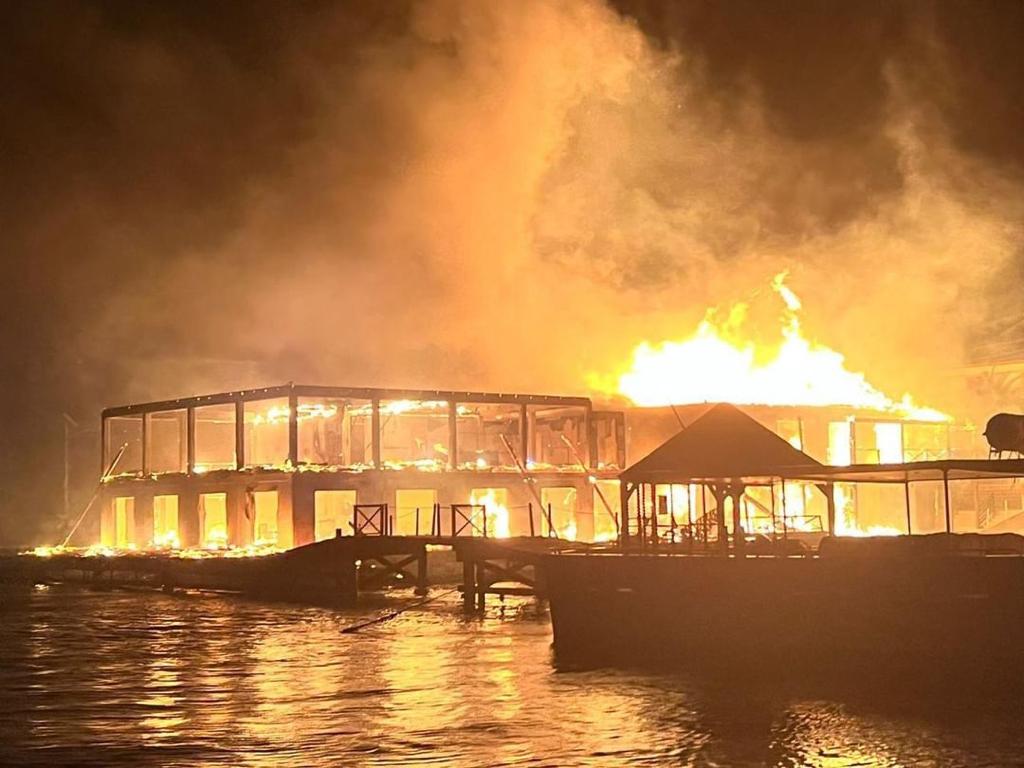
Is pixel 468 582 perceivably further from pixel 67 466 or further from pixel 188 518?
pixel 67 466

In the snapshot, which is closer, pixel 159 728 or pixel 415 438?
pixel 159 728

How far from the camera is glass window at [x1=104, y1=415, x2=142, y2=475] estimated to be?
228 feet

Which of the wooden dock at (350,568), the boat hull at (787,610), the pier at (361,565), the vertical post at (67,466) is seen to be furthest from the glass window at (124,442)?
the boat hull at (787,610)

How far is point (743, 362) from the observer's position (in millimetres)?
69875

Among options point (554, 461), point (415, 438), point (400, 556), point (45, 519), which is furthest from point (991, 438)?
point (45, 519)

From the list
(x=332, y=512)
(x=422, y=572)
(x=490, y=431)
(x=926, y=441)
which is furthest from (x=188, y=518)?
(x=926, y=441)

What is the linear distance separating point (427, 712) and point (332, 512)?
1280 inches

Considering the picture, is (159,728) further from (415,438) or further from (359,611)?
(415,438)

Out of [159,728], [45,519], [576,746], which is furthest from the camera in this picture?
[45,519]

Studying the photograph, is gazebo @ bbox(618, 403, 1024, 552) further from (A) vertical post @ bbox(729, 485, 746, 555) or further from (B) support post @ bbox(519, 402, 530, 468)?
(B) support post @ bbox(519, 402, 530, 468)

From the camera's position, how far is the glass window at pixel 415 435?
64438 millimetres

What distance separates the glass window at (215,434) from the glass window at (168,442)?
2.75ft

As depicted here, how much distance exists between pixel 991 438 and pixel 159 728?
21.6 metres

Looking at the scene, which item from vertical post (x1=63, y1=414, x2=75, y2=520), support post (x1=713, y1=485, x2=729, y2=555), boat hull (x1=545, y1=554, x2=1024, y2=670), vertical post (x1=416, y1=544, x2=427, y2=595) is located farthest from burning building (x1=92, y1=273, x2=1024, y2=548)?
boat hull (x1=545, y1=554, x2=1024, y2=670)
